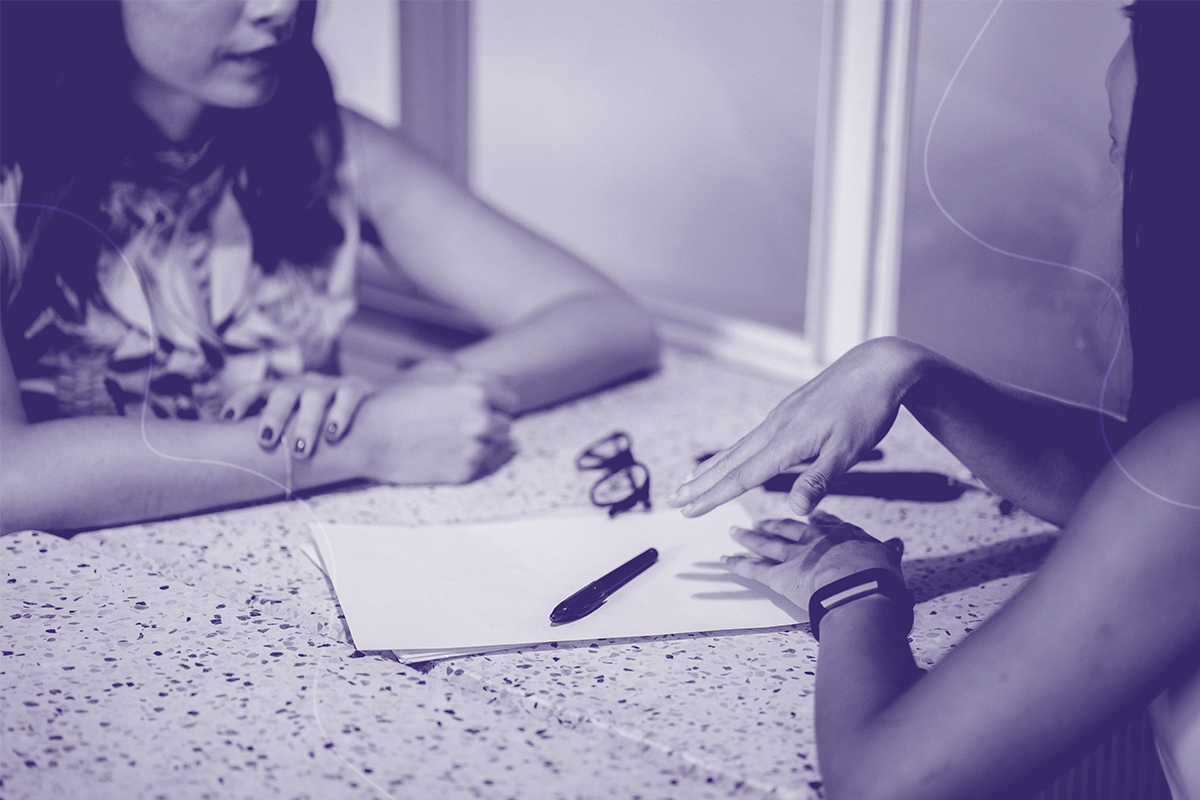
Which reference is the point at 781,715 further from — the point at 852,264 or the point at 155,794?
the point at 852,264

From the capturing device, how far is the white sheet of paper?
632 mm

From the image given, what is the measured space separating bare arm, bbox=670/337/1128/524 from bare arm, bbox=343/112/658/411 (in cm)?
45

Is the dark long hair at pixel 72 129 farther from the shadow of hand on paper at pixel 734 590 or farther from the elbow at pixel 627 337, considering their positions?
the shadow of hand on paper at pixel 734 590

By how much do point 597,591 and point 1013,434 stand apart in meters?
0.28

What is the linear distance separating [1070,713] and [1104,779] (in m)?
0.17

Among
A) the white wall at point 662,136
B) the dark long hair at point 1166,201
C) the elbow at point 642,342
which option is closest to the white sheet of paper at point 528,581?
the dark long hair at point 1166,201

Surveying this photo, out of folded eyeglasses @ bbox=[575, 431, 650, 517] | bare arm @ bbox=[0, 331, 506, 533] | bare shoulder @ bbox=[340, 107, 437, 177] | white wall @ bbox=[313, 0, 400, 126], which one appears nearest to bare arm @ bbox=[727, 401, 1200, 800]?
folded eyeglasses @ bbox=[575, 431, 650, 517]

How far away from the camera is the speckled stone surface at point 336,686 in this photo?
496mm

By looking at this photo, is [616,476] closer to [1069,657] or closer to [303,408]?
[303,408]

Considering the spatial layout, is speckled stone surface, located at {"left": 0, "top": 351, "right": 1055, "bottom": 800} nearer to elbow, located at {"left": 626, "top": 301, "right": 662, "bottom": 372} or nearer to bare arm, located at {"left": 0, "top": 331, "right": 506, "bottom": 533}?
bare arm, located at {"left": 0, "top": 331, "right": 506, "bottom": 533}

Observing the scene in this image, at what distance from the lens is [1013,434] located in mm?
687

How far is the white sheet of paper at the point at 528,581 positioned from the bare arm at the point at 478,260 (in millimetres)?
348

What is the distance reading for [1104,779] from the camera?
0.60 meters

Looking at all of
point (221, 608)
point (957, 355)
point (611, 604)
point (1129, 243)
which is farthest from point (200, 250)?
point (1129, 243)
